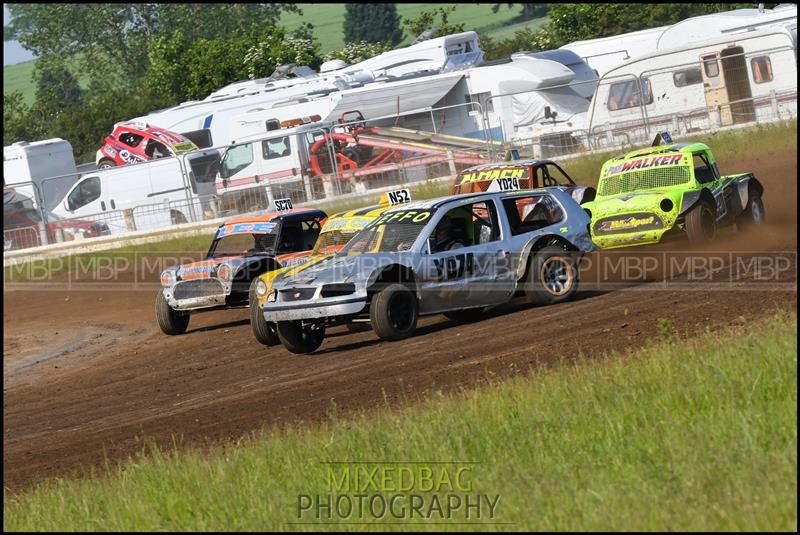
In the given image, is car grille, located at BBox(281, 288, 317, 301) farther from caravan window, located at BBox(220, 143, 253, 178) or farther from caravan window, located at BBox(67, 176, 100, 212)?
caravan window, located at BBox(67, 176, 100, 212)

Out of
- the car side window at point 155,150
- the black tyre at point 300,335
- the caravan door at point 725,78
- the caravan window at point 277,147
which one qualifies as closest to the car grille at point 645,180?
the black tyre at point 300,335

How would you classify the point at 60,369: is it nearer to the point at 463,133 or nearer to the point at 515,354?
the point at 515,354

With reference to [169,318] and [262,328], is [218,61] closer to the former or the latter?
[169,318]

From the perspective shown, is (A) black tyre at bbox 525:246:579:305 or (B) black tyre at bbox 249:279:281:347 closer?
(A) black tyre at bbox 525:246:579:305

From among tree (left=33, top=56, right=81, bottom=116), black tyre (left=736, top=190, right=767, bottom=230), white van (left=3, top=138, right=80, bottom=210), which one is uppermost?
tree (left=33, top=56, right=81, bottom=116)

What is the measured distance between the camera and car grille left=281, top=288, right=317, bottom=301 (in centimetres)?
1235

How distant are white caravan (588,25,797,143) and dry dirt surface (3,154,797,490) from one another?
758cm

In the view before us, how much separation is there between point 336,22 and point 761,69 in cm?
10192

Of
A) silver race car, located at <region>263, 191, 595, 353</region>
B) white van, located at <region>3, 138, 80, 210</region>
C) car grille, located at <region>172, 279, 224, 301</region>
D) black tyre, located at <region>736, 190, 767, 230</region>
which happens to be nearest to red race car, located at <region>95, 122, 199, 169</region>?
white van, located at <region>3, 138, 80, 210</region>

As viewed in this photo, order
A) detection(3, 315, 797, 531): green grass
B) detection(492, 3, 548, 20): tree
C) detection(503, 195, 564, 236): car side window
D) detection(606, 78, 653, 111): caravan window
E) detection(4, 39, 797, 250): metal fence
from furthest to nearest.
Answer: detection(492, 3, 548, 20): tree, detection(606, 78, 653, 111): caravan window, detection(4, 39, 797, 250): metal fence, detection(503, 195, 564, 236): car side window, detection(3, 315, 797, 531): green grass

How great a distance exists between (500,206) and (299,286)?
254cm

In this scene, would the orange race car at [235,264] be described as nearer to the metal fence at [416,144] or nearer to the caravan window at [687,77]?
the metal fence at [416,144]

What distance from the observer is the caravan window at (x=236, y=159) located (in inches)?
1170

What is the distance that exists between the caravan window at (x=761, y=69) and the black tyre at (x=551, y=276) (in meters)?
14.8
